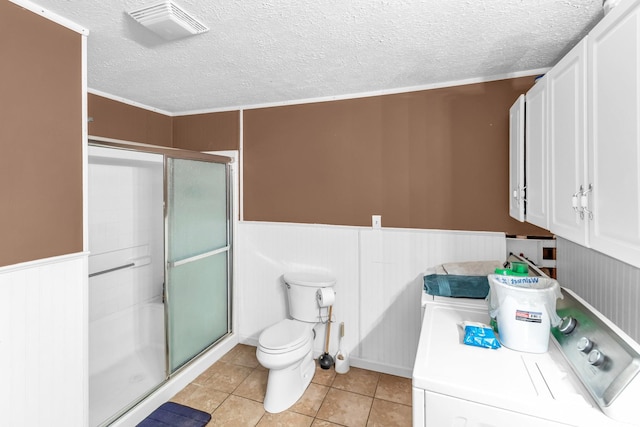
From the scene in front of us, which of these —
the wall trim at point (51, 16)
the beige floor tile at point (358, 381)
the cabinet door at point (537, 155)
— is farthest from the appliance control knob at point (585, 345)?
the wall trim at point (51, 16)

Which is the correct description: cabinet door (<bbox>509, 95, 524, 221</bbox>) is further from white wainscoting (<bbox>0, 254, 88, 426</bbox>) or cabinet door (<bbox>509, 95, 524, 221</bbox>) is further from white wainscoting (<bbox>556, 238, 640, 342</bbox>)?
white wainscoting (<bbox>0, 254, 88, 426</bbox>)

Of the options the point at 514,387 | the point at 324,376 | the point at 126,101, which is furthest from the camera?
the point at 126,101

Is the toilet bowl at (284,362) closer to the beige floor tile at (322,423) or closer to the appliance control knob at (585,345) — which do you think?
the beige floor tile at (322,423)

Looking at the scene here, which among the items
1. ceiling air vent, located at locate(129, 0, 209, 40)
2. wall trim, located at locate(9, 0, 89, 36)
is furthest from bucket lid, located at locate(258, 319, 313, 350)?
A: wall trim, located at locate(9, 0, 89, 36)

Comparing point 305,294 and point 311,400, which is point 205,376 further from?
point 305,294

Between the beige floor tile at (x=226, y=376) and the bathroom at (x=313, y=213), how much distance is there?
13 cm

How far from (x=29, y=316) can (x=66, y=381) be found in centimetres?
39

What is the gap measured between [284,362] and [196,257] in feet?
3.53

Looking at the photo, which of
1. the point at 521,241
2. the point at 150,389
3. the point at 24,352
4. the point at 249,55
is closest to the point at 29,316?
the point at 24,352

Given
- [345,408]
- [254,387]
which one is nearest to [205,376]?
[254,387]

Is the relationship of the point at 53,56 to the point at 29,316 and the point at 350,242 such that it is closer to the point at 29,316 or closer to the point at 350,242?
the point at 29,316

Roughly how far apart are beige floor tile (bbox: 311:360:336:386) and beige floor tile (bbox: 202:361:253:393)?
0.53 meters

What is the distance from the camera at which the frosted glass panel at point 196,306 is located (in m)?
2.44

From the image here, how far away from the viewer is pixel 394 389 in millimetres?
2420
